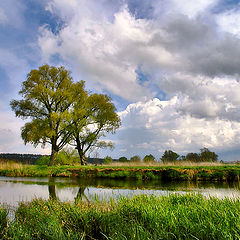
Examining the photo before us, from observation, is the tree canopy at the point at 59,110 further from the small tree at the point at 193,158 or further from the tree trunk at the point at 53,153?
the small tree at the point at 193,158

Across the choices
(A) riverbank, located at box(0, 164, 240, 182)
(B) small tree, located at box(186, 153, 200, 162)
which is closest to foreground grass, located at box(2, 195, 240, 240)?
(A) riverbank, located at box(0, 164, 240, 182)

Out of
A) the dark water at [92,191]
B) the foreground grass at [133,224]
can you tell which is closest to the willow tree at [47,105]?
the dark water at [92,191]

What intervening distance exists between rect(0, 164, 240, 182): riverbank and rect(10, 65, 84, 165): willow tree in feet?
18.4

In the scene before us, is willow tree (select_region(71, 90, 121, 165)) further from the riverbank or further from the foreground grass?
the foreground grass

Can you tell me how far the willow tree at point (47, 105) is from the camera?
3088cm

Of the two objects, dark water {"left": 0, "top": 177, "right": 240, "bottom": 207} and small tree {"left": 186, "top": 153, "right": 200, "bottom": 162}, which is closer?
dark water {"left": 0, "top": 177, "right": 240, "bottom": 207}

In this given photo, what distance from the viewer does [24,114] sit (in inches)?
1281

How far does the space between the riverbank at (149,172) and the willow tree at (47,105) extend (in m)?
5.59

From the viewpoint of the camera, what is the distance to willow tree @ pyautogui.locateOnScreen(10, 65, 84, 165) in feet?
101

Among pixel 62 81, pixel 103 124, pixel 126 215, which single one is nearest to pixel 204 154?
pixel 103 124

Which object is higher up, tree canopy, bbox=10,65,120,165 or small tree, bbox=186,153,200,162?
tree canopy, bbox=10,65,120,165

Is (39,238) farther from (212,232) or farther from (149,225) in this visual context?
(212,232)

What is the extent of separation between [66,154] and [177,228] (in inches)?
1593

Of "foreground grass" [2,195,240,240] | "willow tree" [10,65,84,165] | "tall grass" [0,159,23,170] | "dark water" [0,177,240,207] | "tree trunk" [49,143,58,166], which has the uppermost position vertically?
"willow tree" [10,65,84,165]
